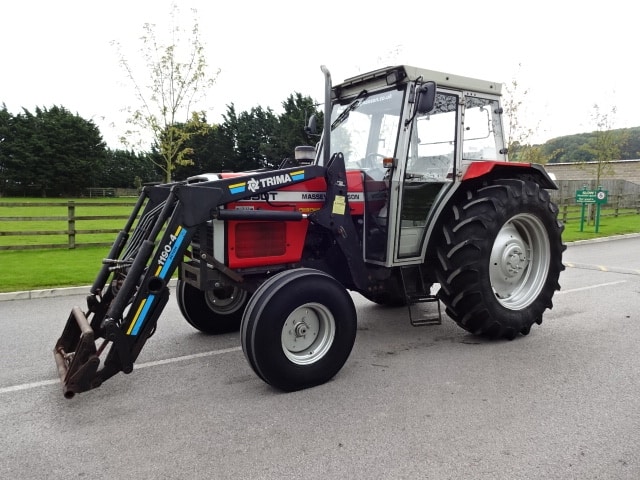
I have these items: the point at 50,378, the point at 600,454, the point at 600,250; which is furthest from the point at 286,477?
the point at 600,250

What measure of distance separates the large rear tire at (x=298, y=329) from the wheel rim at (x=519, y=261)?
206 centimetres

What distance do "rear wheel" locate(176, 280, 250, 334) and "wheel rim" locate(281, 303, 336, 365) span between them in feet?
4.04

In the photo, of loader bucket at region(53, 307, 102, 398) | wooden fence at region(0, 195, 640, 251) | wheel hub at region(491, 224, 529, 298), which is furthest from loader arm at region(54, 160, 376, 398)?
wooden fence at region(0, 195, 640, 251)

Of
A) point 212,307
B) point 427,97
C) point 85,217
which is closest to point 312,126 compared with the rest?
point 427,97

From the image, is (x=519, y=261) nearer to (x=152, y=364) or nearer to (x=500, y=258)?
(x=500, y=258)

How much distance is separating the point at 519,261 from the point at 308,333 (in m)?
2.69

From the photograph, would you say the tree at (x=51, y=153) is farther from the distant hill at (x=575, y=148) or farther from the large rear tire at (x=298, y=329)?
the large rear tire at (x=298, y=329)

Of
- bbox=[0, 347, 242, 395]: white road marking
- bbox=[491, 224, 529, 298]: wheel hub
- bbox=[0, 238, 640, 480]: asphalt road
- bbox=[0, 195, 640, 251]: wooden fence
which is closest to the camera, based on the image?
bbox=[0, 238, 640, 480]: asphalt road

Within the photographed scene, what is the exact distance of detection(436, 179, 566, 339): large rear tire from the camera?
4.70 m

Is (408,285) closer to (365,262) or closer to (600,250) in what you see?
(365,262)

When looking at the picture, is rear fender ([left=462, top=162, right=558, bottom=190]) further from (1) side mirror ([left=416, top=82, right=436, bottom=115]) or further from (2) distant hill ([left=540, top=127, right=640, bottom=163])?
(2) distant hill ([left=540, top=127, right=640, bottom=163])

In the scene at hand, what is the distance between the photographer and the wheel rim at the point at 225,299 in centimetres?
504

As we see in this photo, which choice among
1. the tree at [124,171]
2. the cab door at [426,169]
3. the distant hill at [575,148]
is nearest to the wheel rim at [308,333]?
the cab door at [426,169]

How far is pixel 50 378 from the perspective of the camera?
4.00 m
